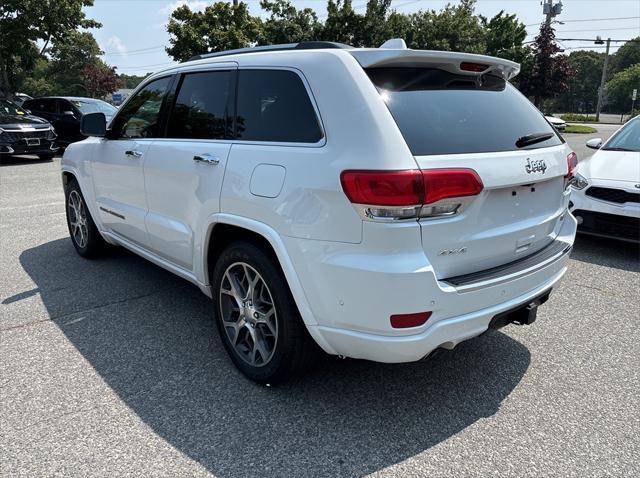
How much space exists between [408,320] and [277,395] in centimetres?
103

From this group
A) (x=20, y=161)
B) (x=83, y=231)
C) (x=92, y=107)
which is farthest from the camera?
(x=92, y=107)

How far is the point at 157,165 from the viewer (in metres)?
3.66

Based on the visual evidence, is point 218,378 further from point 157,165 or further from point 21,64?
point 21,64

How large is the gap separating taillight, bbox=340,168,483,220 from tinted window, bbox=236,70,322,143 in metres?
0.39

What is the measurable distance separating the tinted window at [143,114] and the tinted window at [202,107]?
266 mm

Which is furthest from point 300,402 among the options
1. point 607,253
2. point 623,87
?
point 623,87

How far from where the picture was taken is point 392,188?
7.24 ft

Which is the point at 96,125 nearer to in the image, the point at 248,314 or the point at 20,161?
the point at 248,314

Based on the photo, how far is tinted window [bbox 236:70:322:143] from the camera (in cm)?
Answer: 262

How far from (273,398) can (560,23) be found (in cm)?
3904

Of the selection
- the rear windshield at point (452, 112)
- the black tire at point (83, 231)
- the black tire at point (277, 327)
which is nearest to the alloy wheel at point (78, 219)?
the black tire at point (83, 231)

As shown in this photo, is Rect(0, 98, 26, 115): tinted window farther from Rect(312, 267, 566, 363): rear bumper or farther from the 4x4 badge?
the 4x4 badge

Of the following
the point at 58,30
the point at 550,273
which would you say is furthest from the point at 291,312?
the point at 58,30

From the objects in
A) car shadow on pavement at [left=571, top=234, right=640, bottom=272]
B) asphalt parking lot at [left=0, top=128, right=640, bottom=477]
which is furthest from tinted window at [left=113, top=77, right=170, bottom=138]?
car shadow on pavement at [left=571, top=234, right=640, bottom=272]
